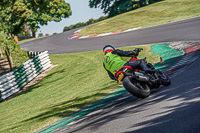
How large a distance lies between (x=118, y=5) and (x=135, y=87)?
164ft

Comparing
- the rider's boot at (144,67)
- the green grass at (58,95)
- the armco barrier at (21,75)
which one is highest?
the rider's boot at (144,67)

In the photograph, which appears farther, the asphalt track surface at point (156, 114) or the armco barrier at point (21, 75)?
the armco barrier at point (21, 75)

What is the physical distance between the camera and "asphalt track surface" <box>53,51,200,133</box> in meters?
4.29

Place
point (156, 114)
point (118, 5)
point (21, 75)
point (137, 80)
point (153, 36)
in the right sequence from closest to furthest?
point (156, 114) → point (137, 80) → point (21, 75) → point (153, 36) → point (118, 5)

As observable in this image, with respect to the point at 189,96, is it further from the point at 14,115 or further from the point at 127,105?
the point at 14,115

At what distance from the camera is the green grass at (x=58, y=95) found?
8.57m

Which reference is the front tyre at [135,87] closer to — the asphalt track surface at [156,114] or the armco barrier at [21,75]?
the asphalt track surface at [156,114]

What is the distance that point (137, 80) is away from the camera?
6.37 metres

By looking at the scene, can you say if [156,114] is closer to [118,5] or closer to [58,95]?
[58,95]

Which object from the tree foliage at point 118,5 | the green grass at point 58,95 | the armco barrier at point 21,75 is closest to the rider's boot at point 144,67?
the green grass at point 58,95

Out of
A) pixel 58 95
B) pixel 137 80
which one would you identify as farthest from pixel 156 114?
pixel 58 95

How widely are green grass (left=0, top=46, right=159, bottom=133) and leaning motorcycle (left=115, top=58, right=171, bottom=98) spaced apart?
2.53 metres

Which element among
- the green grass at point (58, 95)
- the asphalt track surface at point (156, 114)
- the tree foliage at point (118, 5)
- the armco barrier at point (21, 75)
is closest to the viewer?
the asphalt track surface at point (156, 114)

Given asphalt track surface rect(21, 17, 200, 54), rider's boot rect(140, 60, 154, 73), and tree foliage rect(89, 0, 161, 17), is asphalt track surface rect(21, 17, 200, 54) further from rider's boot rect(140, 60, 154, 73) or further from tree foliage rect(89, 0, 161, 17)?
tree foliage rect(89, 0, 161, 17)
